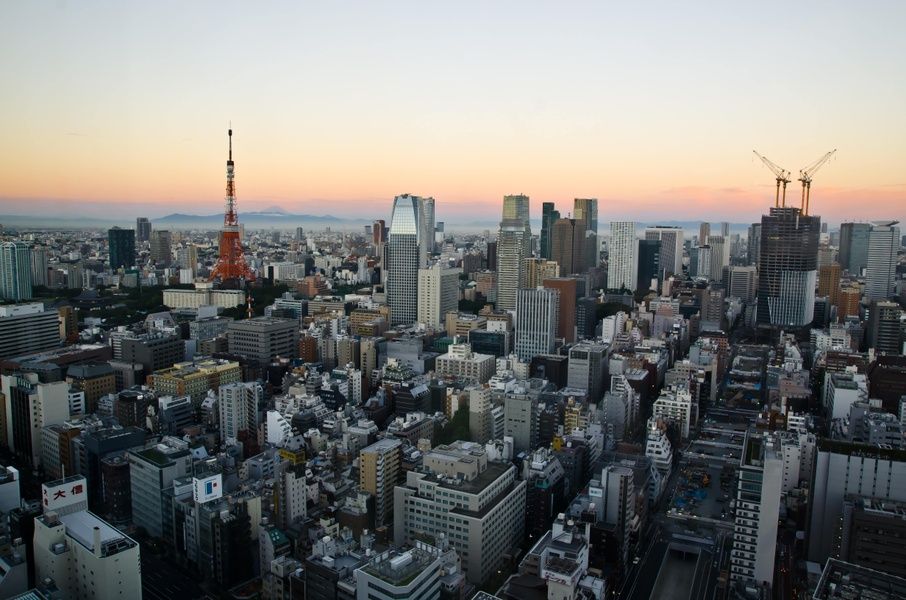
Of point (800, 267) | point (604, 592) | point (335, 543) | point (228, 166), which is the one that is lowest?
point (604, 592)

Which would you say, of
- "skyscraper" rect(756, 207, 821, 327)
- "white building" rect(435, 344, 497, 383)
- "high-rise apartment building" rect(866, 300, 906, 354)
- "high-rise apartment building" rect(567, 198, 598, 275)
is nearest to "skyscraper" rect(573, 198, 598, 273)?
"high-rise apartment building" rect(567, 198, 598, 275)

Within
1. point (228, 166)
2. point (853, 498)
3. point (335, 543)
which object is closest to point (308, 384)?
point (335, 543)

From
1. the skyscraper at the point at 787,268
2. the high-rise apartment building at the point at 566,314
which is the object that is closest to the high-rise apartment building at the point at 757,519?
the high-rise apartment building at the point at 566,314

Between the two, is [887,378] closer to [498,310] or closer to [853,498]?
[853,498]

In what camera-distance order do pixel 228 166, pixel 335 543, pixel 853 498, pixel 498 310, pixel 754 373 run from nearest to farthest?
pixel 335 543 → pixel 853 498 → pixel 754 373 → pixel 228 166 → pixel 498 310

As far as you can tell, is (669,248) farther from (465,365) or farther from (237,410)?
(237,410)

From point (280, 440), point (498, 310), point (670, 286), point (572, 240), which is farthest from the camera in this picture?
point (572, 240)
